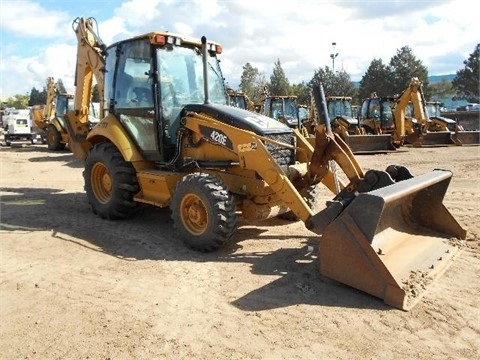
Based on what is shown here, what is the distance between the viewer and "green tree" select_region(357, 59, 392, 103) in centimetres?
5116

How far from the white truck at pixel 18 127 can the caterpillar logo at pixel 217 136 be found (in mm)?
22495

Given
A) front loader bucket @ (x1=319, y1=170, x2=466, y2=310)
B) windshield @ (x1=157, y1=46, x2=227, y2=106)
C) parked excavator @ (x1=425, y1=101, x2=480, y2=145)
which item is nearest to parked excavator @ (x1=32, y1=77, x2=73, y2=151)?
windshield @ (x1=157, y1=46, x2=227, y2=106)

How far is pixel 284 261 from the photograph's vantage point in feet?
16.5

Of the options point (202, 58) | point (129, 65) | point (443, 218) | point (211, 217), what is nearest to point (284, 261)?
point (211, 217)

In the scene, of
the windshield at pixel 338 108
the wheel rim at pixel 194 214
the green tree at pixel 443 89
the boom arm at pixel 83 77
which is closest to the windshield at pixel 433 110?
the windshield at pixel 338 108

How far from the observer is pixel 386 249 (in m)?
4.56

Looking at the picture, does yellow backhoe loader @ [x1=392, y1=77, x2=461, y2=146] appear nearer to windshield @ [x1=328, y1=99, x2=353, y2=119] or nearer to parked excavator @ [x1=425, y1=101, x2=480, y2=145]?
parked excavator @ [x1=425, y1=101, x2=480, y2=145]

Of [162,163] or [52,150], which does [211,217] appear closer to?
[162,163]

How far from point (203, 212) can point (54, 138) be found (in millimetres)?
16894

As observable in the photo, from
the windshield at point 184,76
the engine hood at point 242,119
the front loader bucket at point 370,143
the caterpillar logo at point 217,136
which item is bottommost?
the front loader bucket at point 370,143

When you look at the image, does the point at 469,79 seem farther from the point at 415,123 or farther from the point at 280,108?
the point at 280,108

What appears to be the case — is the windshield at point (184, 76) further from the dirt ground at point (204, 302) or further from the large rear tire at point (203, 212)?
the dirt ground at point (204, 302)

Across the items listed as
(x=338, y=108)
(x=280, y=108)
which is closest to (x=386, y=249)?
(x=280, y=108)

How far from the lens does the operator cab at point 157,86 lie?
20.4ft
